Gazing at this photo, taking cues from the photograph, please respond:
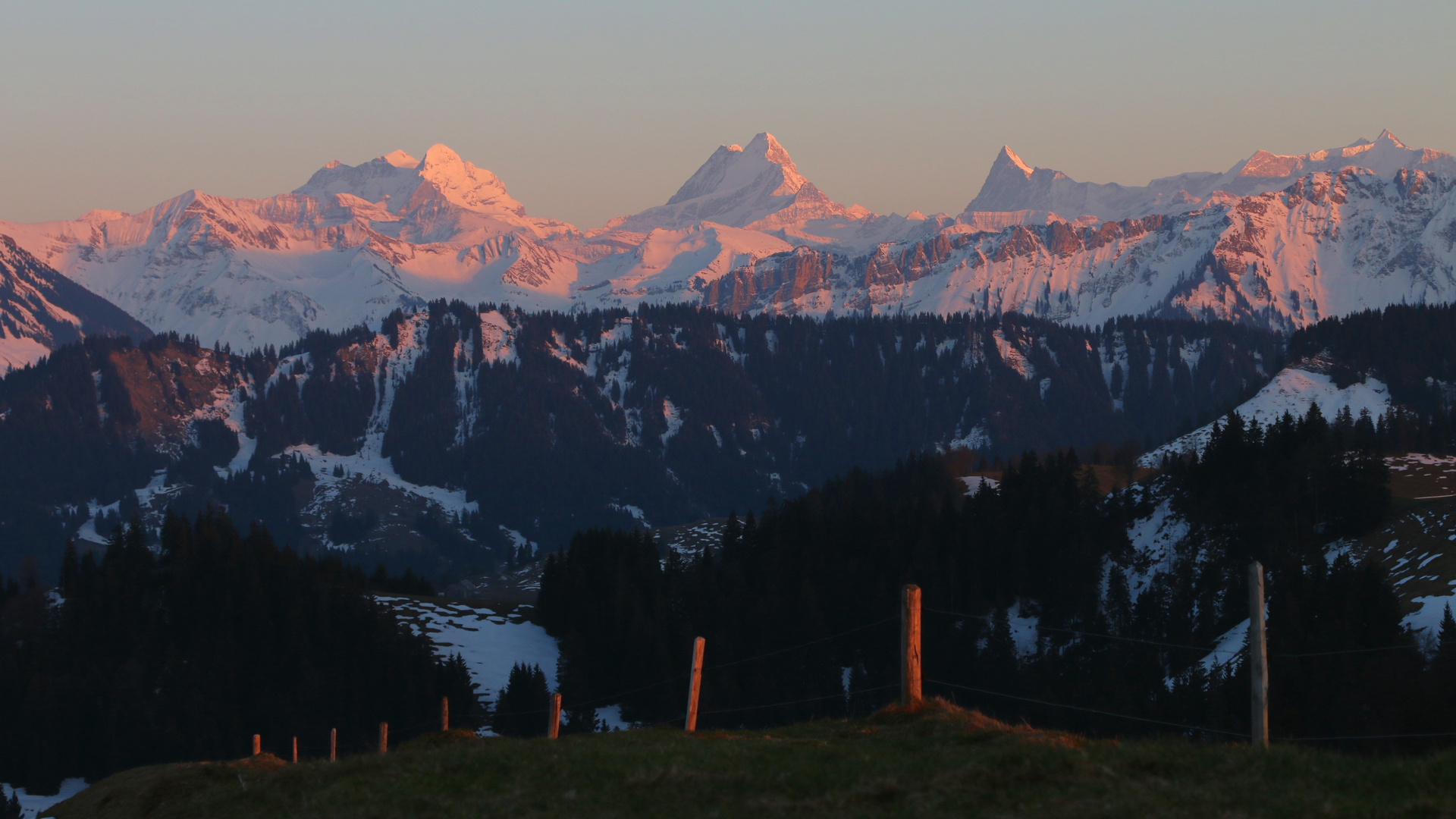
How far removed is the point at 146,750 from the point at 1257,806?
17603 cm

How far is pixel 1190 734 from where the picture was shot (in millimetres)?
109500

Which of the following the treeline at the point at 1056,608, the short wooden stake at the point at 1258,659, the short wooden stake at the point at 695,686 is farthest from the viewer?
the treeline at the point at 1056,608

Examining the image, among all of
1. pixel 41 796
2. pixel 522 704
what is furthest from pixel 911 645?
pixel 41 796

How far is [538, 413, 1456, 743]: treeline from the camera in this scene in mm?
129250

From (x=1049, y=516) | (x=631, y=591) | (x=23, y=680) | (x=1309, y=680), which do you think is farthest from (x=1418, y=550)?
(x=23, y=680)

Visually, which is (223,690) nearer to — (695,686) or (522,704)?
(522,704)

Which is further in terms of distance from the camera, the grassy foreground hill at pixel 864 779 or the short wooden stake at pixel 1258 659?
the short wooden stake at pixel 1258 659

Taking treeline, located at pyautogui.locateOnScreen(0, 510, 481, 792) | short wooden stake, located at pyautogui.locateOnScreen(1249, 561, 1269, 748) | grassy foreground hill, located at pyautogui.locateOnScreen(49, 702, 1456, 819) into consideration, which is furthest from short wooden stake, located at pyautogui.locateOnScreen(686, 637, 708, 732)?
treeline, located at pyautogui.locateOnScreen(0, 510, 481, 792)

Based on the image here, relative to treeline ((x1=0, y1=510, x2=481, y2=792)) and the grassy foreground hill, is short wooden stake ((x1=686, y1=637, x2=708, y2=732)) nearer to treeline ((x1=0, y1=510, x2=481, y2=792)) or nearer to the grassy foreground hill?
the grassy foreground hill

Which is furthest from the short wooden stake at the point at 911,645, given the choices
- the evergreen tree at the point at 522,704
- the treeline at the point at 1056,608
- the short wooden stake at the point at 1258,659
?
the evergreen tree at the point at 522,704

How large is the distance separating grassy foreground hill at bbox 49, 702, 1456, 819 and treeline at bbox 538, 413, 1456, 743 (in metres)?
85.7

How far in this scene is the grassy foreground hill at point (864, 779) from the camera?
26.8 meters

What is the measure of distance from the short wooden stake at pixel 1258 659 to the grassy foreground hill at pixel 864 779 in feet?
11.5

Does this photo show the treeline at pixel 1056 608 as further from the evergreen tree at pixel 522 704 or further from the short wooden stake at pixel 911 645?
the short wooden stake at pixel 911 645
